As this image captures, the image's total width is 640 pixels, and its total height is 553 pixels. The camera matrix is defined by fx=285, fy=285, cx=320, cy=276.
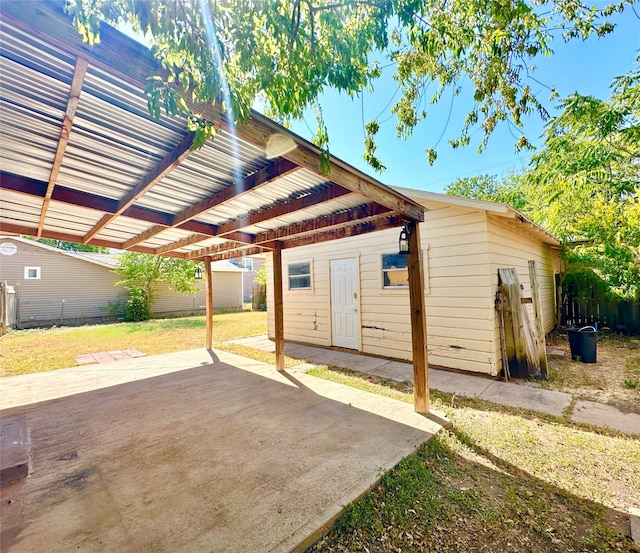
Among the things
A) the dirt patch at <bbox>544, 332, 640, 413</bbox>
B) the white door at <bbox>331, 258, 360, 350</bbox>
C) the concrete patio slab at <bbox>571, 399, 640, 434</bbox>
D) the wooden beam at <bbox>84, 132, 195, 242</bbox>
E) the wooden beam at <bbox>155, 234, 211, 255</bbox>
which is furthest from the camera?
the white door at <bbox>331, 258, 360, 350</bbox>

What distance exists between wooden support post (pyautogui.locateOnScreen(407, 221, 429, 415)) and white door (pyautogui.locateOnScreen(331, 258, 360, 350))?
2.99 m

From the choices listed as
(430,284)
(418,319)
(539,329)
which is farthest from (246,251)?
(539,329)

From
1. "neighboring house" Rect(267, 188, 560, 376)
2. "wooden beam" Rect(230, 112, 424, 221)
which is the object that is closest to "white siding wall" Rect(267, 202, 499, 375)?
"neighboring house" Rect(267, 188, 560, 376)

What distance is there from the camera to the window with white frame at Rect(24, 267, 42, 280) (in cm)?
1165

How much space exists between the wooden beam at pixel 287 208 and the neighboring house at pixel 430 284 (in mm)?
2645

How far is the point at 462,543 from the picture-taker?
64.8 inches

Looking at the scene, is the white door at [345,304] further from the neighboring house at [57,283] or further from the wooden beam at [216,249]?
the neighboring house at [57,283]

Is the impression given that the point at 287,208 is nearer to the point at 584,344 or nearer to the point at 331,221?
the point at 331,221

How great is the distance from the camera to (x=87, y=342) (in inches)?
323

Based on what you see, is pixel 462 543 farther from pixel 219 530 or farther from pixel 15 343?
pixel 15 343

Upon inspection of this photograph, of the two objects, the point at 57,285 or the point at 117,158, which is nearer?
the point at 117,158

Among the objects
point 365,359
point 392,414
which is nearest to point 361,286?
→ point 365,359

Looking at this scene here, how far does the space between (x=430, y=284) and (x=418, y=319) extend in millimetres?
2138

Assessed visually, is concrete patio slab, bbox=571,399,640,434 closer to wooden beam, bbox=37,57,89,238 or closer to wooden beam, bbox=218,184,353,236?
wooden beam, bbox=218,184,353,236
